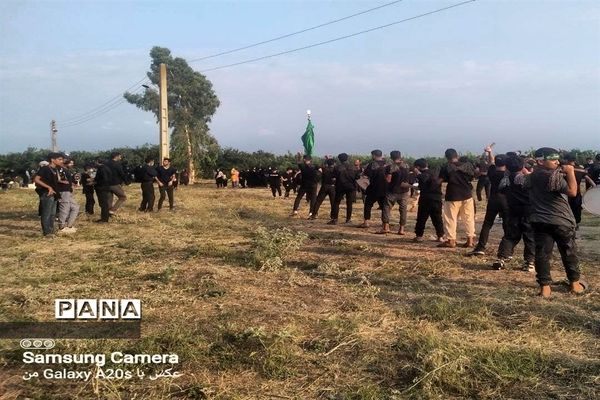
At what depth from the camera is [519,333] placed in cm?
436

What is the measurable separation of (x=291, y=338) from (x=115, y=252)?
501cm

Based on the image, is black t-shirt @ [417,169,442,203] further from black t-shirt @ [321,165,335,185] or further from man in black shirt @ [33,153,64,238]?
man in black shirt @ [33,153,64,238]

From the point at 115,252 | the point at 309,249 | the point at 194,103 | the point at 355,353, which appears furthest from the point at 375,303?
the point at 194,103

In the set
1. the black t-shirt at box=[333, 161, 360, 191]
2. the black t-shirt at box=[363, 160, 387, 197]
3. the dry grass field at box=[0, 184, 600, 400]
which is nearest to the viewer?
the dry grass field at box=[0, 184, 600, 400]

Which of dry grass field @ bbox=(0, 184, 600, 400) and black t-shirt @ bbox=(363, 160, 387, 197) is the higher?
black t-shirt @ bbox=(363, 160, 387, 197)

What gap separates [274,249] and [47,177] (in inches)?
189

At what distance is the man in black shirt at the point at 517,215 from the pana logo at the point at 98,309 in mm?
4715

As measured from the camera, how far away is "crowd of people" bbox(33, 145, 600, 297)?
18.4 ft

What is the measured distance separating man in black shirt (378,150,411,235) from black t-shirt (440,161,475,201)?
5.70 ft

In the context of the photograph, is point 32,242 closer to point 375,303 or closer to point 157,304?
point 157,304

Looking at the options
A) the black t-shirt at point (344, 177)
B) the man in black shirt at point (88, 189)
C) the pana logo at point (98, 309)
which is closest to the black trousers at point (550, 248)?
the pana logo at point (98, 309)

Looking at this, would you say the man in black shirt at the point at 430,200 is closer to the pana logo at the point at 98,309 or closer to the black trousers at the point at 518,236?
the black trousers at the point at 518,236

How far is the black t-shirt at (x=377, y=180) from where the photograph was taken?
10.3 m

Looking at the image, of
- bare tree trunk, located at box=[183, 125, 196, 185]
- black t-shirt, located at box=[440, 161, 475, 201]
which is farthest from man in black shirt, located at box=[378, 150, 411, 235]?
bare tree trunk, located at box=[183, 125, 196, 185]
